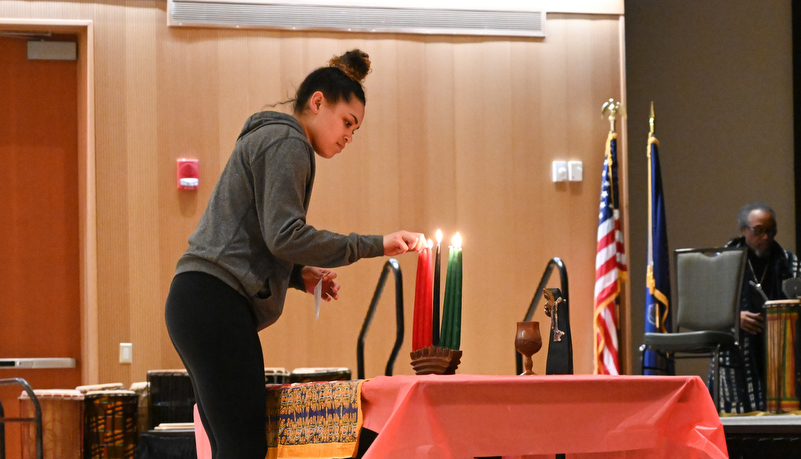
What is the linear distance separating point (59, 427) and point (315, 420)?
2.44 meters

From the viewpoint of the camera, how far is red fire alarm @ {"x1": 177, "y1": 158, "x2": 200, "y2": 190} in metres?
4.87

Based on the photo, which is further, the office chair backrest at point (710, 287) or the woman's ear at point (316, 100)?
the office chair backrest at point (710, 287)

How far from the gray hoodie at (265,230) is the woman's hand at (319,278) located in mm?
222

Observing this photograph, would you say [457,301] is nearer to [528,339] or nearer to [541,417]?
[528,339]

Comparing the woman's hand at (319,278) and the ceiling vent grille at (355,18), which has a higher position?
the ceiling vent grille at (355,18)

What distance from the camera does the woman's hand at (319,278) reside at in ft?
6.82

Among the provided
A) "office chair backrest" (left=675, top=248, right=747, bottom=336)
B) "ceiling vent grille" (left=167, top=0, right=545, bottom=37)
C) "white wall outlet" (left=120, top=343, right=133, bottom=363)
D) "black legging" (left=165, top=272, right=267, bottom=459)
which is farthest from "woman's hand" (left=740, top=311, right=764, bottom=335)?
"black legging" (left=165, top=272, right=267, bottom=459)

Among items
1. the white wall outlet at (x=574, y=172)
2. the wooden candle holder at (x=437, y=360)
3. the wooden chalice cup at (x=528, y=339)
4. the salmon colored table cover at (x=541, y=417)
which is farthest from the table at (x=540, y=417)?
the white wall outlet at (x=574, y=172)

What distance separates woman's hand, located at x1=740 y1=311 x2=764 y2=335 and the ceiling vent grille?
82.9 inches

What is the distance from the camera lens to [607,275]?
5.12 metres

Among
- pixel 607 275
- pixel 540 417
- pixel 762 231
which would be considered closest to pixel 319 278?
pixel 540 417

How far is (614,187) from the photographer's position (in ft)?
17.0

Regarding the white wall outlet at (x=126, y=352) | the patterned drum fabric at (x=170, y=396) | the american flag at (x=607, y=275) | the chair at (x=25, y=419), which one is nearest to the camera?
the chair at (x=25, y=419)

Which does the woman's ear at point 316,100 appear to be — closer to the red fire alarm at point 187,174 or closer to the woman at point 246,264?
the woman at point 246,264
